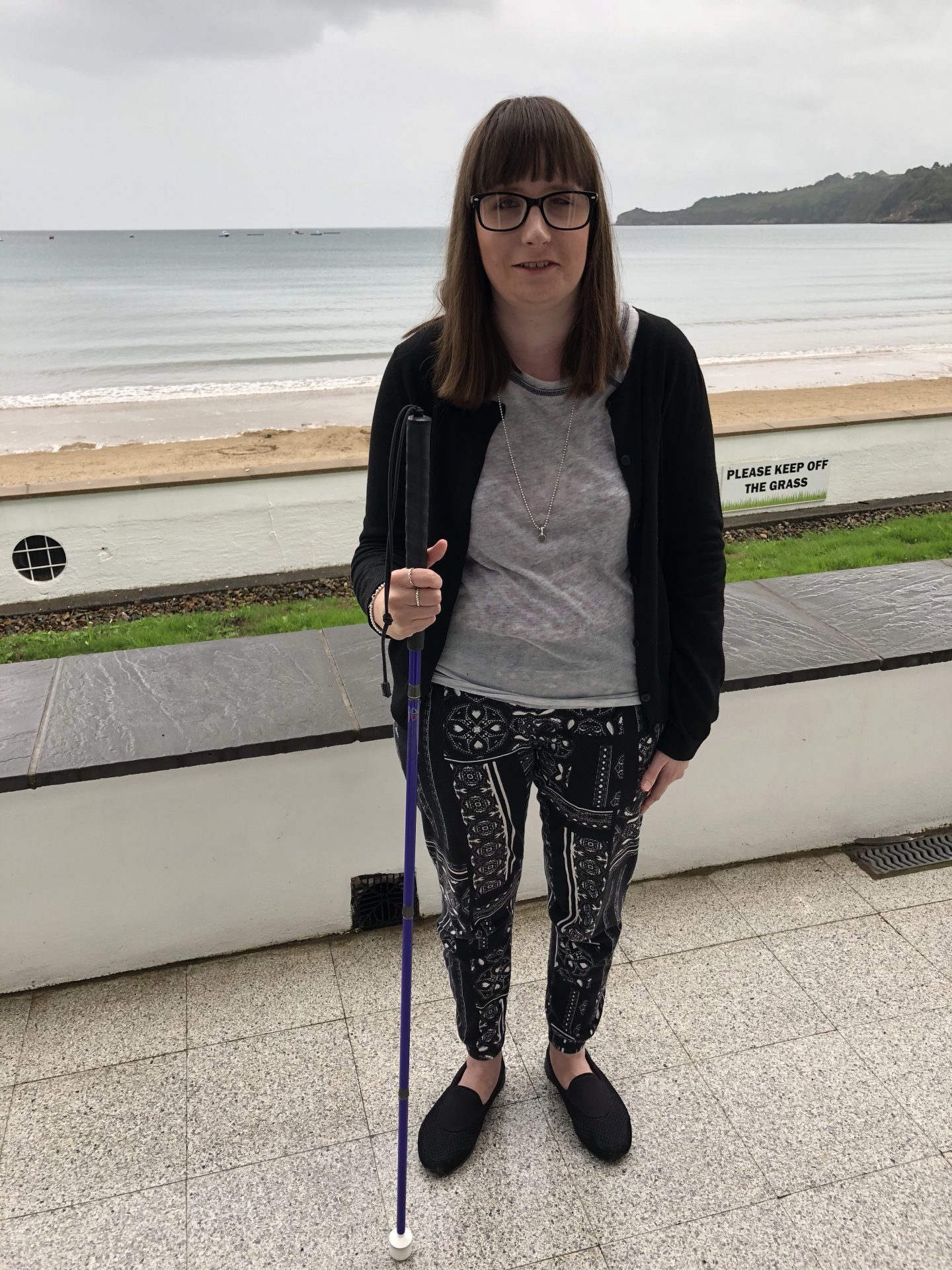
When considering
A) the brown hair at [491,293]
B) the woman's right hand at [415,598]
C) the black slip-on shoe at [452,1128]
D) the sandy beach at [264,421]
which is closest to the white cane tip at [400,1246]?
the black slip-on shoe at [452,1128]

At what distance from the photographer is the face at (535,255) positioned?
146cm

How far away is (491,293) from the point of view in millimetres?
1612

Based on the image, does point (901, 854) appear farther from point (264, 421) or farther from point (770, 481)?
point (264, 421)

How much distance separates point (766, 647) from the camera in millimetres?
2842

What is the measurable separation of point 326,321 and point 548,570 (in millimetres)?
37358

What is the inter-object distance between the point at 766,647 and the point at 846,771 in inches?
21.4

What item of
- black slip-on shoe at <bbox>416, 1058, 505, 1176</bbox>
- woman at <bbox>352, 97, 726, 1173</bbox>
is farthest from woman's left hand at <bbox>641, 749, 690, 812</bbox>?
black slip-on shoe at <bbox>416, 1058, 505, 1176</bbox>

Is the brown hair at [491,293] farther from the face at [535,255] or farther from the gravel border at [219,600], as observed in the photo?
the gravel border at [219,600]

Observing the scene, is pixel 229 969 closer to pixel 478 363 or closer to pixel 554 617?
pixel 554 617

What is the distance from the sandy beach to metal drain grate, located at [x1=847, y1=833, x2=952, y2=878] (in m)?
10.1

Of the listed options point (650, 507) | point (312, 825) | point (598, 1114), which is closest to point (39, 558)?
point (312, 825)

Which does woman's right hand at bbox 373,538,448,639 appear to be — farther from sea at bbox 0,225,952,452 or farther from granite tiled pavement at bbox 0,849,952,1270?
granite tiled pavement at bbox 0,849,952,1270

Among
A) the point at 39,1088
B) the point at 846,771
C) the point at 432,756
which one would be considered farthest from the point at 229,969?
the point at 846,771

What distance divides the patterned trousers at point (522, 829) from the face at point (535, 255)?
70 cm
